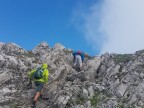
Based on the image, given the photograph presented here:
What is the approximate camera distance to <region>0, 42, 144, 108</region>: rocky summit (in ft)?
99.1

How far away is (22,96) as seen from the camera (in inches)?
1230

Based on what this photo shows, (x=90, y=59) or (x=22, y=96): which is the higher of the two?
(x=90, y=59)

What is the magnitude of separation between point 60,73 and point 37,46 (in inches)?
521

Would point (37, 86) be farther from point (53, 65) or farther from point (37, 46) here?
point (37, 46)

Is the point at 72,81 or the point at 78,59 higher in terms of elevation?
the point at 78,59

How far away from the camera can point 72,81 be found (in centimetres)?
3594

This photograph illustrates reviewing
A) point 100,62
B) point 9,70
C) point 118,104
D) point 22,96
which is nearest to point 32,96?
point 22,96

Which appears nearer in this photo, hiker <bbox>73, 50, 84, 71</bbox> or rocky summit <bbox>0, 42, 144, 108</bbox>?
rocky summit <bbox>0, 42, 144, 108</bbox>

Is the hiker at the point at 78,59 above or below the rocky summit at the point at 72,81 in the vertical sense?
above

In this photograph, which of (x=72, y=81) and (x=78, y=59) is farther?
(x=78, y=59)

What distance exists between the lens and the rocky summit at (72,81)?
99.1ft

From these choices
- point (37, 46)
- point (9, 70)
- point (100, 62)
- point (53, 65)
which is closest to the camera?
point (9, 70)

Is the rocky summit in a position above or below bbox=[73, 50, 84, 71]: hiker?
below

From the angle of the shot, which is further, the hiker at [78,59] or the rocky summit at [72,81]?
the hiker at [78,59]
